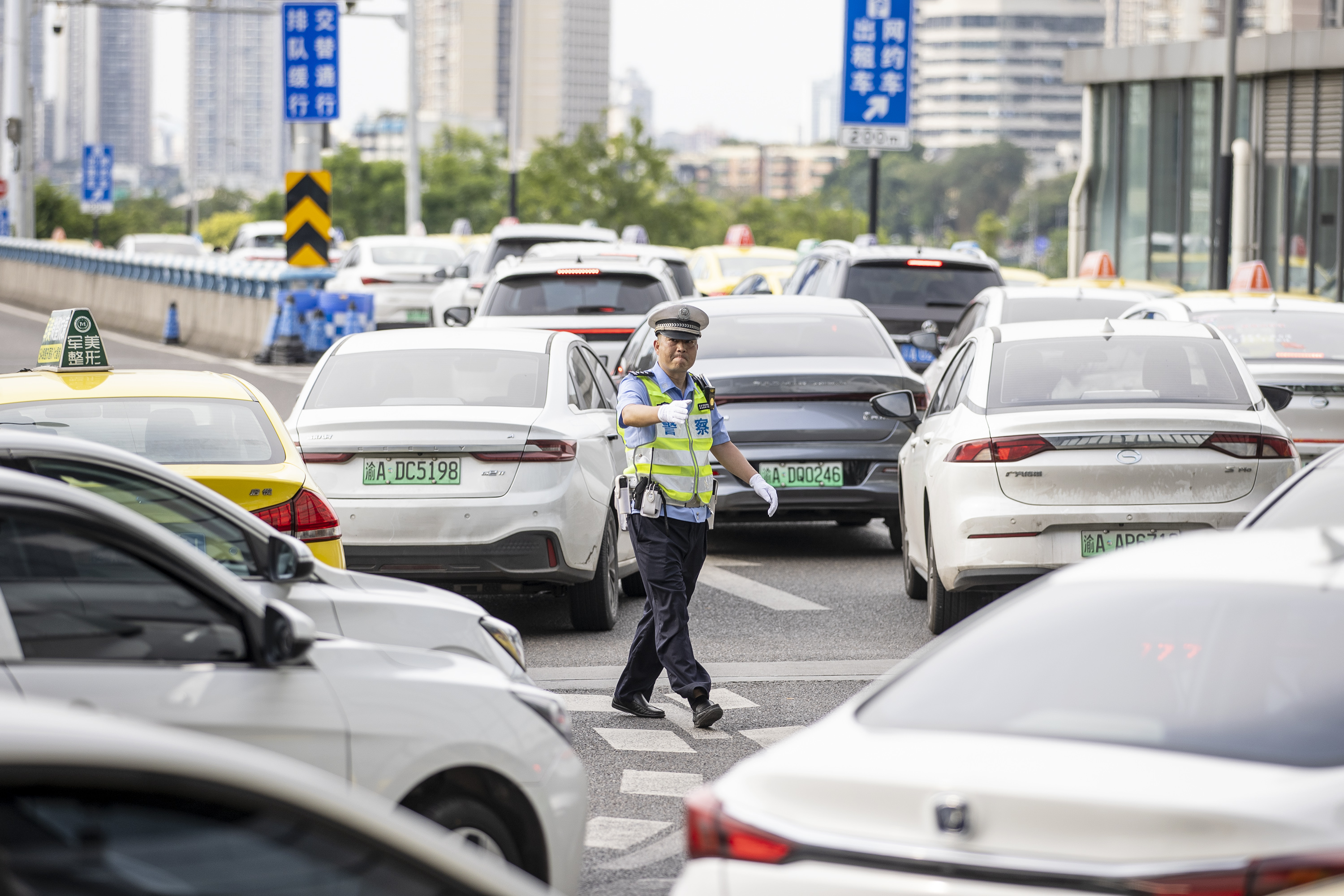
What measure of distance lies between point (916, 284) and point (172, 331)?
15.7 metres

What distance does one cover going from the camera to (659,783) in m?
6.50

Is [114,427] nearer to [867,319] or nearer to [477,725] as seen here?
[477,725]

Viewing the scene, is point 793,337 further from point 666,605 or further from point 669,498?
point 666,605

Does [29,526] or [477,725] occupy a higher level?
[29,526]

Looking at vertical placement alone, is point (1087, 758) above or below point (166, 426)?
below

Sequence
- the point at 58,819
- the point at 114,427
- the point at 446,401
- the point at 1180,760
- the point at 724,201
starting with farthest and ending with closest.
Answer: the point at 724,201
the point at 446,401
the point at 114,427
the point at 1180,760
the point at 58,819

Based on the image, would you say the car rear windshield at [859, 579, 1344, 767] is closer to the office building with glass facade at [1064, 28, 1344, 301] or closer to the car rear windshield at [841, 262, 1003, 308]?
the car rear windshield at [841, 262, 1003, 308]

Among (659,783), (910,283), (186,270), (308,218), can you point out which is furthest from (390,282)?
(659,783)

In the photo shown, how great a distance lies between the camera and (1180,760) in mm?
3227

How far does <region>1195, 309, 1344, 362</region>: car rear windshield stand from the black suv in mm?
3792

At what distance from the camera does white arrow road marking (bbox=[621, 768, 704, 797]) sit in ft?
20.9

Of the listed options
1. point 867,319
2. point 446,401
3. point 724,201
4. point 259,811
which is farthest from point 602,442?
point 724,201

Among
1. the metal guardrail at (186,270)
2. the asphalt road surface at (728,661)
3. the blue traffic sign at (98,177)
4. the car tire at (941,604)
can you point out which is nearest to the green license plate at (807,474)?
the asphalt road surface at (728,661)

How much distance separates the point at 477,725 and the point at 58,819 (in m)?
2.16
